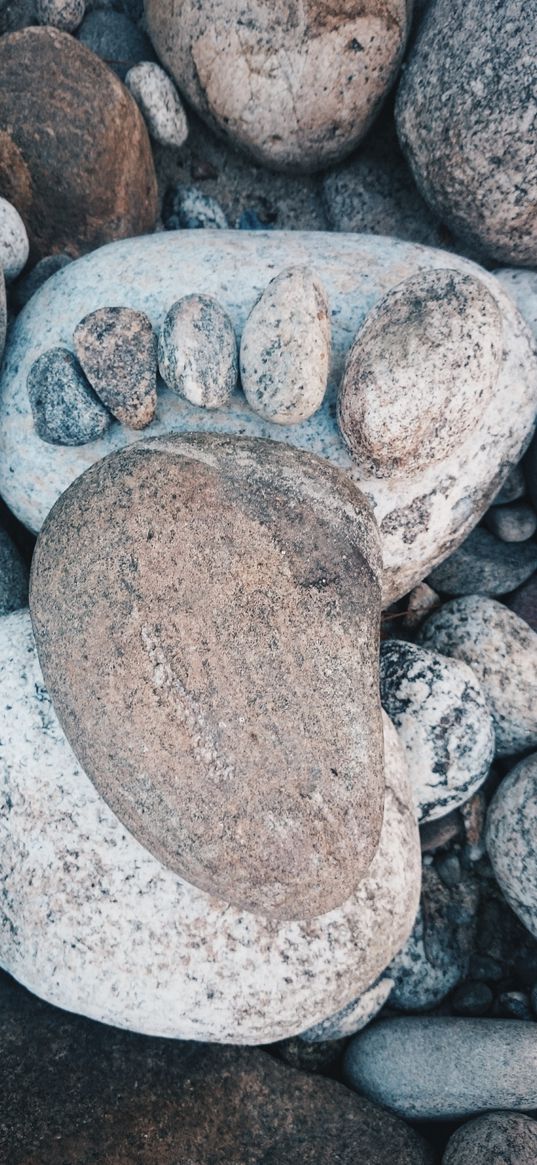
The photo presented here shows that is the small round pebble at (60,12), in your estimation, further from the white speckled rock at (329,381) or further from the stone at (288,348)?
the stone at (288,348)

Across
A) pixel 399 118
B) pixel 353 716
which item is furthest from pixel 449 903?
pixel 399 118

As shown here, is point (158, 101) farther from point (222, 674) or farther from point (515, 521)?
point (222, 674)

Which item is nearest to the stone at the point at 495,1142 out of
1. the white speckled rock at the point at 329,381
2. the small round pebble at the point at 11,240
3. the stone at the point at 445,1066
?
the stone at the point at 445,1066

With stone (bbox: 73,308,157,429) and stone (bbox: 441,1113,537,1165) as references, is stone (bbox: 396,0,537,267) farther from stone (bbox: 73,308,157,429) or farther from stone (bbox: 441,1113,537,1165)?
stone (bbox: 441,1113,537,1165)

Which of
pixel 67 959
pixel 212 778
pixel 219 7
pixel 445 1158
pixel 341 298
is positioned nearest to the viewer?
pixel 212 778

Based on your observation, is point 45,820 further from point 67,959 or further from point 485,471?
point 485,471

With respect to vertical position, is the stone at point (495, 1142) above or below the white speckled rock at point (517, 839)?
below
